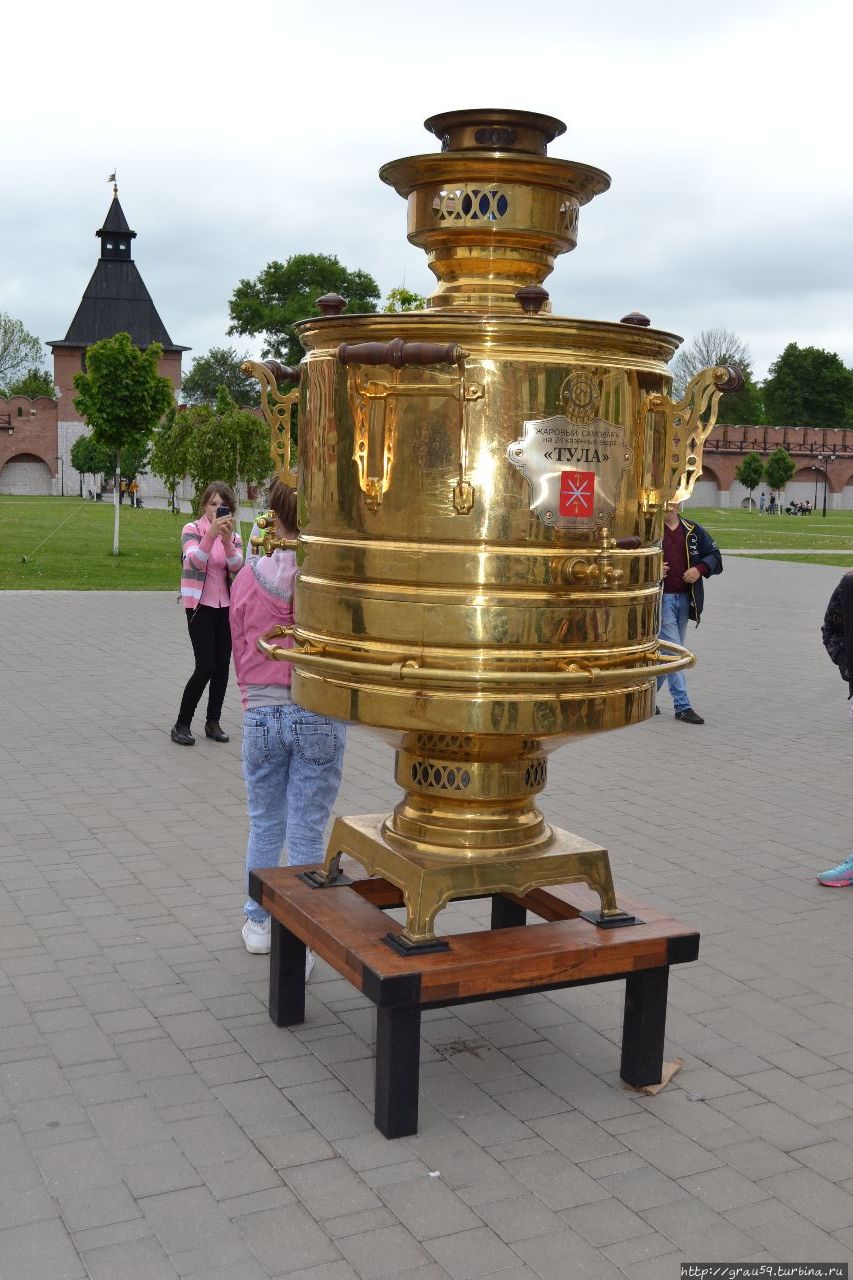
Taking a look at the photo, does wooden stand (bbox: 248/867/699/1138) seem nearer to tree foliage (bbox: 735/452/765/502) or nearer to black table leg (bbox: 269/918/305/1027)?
black table leg (bbox: 269/918/305/1027)

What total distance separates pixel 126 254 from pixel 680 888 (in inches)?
3205

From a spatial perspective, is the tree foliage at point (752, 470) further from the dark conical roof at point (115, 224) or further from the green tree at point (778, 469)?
the dark conical roof at point (115, 224)

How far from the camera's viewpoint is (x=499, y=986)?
3.76 meters

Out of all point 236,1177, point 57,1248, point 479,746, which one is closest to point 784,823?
point 479,746

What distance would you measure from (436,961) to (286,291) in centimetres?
6953

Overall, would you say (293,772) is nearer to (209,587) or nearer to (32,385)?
(209,587)

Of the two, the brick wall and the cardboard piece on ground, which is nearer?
the cardboard piece on ground

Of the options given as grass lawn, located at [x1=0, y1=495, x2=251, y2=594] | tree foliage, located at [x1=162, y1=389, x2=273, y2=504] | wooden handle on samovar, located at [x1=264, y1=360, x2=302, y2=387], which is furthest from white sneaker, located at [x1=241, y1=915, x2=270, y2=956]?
tree foliage, located at [x1=162, y1=389, x2=273, y2=504]

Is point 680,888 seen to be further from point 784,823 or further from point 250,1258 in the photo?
point 250,1258

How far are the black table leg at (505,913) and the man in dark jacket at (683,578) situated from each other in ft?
17.2

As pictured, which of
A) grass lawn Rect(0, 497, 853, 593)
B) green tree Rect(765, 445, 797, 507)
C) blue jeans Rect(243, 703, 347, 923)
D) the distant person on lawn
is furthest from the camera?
green tree Rect(765, 445, 797, 507)

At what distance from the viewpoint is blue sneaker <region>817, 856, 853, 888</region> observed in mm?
6215

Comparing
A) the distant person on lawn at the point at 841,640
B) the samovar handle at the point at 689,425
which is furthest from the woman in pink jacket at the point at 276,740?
the distant person on lawn at the point at 841,640

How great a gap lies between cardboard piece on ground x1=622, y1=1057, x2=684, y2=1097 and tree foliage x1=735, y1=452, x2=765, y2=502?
7637 cm
